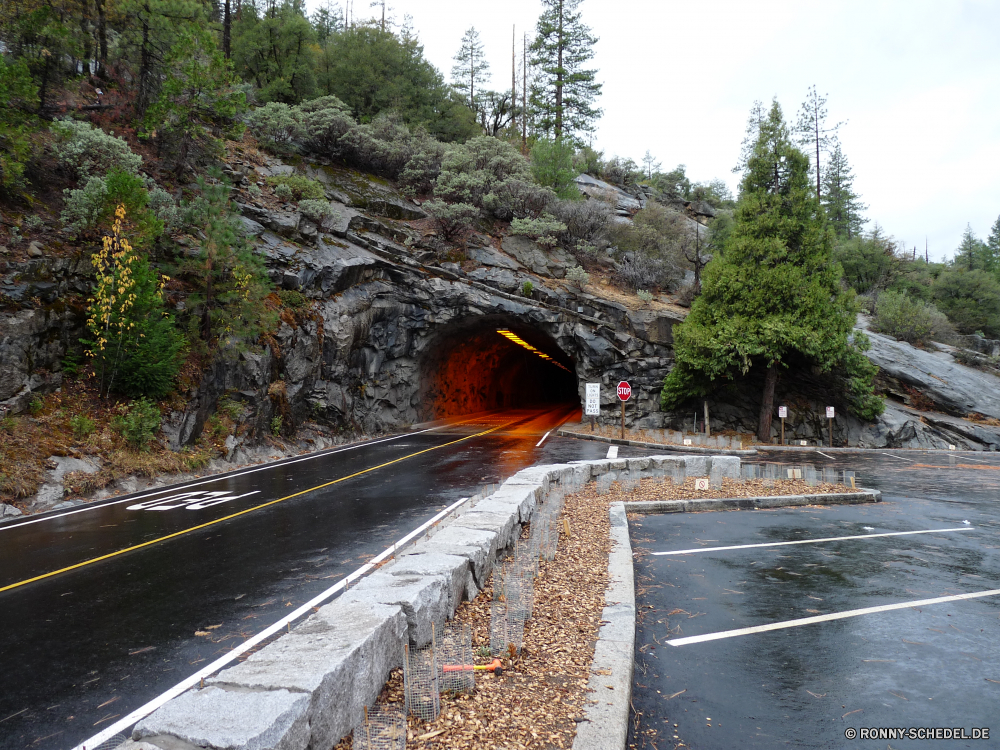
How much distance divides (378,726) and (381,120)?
37.7m

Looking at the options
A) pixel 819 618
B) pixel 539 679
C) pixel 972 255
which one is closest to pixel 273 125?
pixel 539 679

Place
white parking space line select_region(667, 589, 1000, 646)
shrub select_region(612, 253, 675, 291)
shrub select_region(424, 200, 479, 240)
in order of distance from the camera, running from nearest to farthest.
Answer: white parking space line select_region(667, 589, 1000, 646)
shrub select_region(424, 200, 479, 240)
shrub select_region(612, 253, 675, 291)

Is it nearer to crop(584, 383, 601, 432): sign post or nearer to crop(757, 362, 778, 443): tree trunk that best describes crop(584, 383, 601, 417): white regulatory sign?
crop(584, 383, 601, 432): sign post

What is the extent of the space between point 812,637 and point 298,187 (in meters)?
27.6

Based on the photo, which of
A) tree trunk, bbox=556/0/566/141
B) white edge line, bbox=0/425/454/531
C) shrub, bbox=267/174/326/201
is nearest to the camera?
white edge line, bbox=0/425/454/531

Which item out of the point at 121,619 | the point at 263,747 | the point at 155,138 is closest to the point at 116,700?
the point at 121,619

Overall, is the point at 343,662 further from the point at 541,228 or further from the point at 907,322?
the point at 907,322

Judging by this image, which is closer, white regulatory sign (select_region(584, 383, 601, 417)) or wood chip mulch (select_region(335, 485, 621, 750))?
wood chip mulch (select_region(335, 485, 621, 750))

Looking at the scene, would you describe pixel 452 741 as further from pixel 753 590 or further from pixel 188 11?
pixel 188 11

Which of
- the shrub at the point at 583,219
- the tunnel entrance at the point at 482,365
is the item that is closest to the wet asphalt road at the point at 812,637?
the tunnel entrance at the point at 482,365

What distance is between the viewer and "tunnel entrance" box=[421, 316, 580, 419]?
31.9 metres

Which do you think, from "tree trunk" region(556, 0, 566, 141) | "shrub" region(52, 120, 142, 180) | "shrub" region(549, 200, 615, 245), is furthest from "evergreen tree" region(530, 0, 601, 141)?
"shrub" region(52, 120, 142, 180)

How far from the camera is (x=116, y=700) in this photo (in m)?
4.16

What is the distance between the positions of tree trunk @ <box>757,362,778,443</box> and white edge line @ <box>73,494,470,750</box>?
78.1 ft
